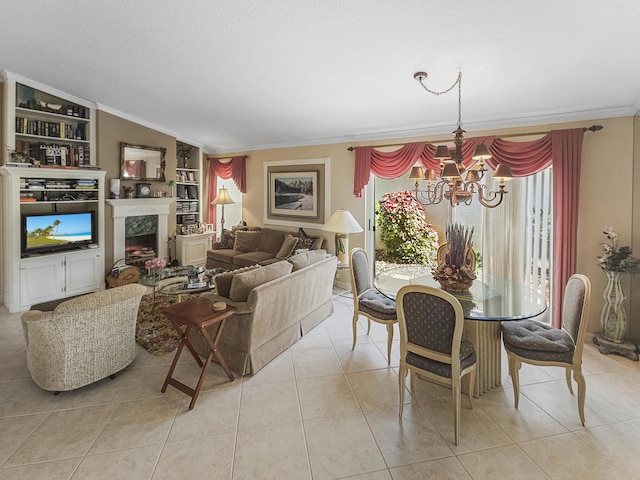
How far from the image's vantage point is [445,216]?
5309mm

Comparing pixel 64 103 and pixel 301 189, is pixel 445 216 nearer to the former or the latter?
pixel 301 189

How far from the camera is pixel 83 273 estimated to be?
5.02 metres

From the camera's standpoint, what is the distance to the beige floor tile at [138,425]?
211 centimetres

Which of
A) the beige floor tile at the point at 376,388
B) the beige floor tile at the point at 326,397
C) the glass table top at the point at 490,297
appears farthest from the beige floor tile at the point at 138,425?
the glass table top at the point at 490,297

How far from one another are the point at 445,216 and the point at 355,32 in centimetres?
350

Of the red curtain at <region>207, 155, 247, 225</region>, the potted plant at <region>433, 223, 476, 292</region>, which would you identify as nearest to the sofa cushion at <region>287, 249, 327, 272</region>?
the potted plant at <region>433, 223, 476, 292</region>

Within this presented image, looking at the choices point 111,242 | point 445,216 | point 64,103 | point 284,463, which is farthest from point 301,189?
point 284,463

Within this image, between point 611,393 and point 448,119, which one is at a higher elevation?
point 448,119

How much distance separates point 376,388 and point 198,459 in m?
1.43

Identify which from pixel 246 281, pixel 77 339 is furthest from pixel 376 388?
pixel 77 339

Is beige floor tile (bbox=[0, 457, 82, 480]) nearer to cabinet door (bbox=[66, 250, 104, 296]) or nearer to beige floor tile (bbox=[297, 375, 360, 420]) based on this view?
beige floor tile (bbox=[297, 375, 360, 420])

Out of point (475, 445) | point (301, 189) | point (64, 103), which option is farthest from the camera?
point (301, 189)

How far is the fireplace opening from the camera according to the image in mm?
5812

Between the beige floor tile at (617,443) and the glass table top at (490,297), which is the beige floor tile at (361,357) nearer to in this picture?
the glass table top at (490,297)
